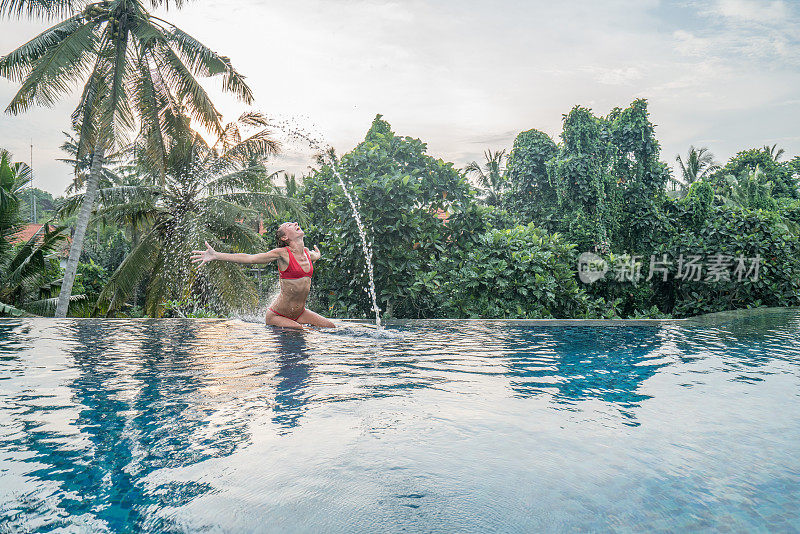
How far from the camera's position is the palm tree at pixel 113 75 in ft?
45.3

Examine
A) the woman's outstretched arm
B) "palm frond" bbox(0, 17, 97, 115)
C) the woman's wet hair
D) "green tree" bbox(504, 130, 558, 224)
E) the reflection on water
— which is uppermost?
"palm frond" bbox(0, 17, 97, 115)

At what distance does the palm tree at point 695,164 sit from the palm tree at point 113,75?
36798 millimetres

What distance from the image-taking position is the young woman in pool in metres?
7.20

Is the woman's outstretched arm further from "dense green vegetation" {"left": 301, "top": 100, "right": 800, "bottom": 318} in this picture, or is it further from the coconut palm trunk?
the coconut palm trunk

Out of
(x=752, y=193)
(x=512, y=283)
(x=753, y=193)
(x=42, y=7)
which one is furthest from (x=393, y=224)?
(x=752, y=193)

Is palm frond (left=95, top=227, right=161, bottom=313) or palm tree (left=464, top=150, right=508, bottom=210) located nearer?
palm frond (left=95, top=227, right=161, bottom=313)

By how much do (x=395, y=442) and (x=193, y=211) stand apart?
53.6 feet

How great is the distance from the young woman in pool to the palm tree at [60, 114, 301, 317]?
8.33 m

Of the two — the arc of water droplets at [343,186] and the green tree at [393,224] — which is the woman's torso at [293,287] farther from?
the green tree at [393,224]

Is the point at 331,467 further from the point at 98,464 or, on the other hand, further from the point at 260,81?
the point at 260,81

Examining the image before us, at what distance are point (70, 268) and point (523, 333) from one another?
1362cm

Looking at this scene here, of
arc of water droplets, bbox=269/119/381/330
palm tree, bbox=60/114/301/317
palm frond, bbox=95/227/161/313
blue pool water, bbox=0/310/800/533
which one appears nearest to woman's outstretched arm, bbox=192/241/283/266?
blue pool water, bbox=0/310/800/533

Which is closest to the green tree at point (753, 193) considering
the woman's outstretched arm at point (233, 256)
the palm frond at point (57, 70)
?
the woman's outstretched arm at point (233, 256)

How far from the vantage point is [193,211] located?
17.3 m
